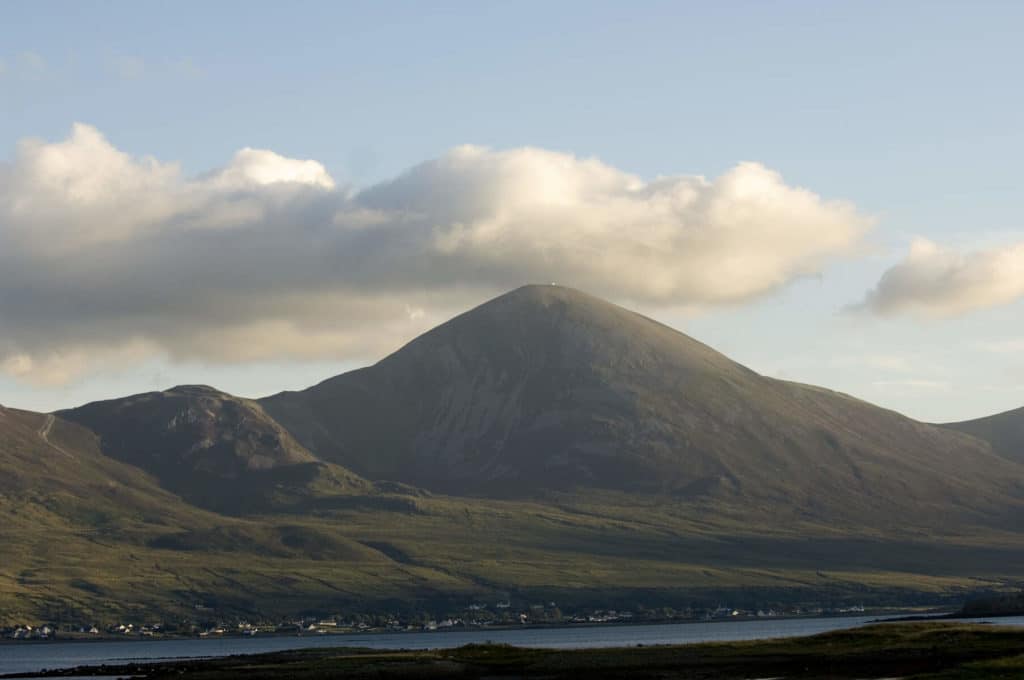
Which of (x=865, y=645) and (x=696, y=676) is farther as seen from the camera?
(x=865, y=645)

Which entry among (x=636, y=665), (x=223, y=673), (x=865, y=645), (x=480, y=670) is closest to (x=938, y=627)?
(x=865, y=645)

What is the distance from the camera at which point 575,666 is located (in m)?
179

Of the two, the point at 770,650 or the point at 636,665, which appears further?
the point at 770,650

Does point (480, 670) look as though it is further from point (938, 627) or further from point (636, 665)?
point (938, 627)

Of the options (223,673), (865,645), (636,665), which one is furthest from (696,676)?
(223,673)

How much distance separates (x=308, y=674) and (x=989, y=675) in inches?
3361

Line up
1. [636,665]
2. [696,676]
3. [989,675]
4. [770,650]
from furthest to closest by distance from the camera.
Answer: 1. [770,650]
2. [636,665]
3. [696,676]
4. [989,675]

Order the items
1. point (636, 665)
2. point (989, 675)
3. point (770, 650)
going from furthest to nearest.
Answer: point (770, 650), point (636, 665), point (989, 675)

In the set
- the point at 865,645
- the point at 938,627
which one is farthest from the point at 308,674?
the point at 938,627

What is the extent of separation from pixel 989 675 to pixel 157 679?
103053 millimetres

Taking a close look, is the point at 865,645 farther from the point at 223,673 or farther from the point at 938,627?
the point at 223,673

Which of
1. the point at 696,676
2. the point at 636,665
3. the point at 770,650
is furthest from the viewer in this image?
the point at 770,650

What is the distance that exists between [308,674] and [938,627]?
76665 millimetres

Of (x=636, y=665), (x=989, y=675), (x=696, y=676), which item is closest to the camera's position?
(x=989, y=675)
